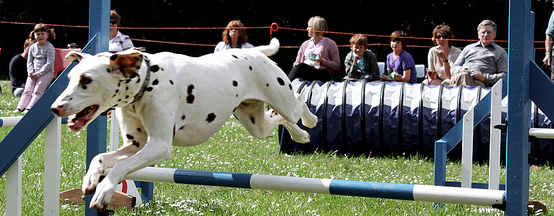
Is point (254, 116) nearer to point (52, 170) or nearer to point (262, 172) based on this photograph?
point (52, 170)

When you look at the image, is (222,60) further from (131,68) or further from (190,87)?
(131,68)

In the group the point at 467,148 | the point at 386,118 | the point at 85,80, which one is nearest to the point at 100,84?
the point at 85,80

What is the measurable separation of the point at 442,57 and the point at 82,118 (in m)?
6.22

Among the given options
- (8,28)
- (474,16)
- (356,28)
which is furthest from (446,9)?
(8,28)

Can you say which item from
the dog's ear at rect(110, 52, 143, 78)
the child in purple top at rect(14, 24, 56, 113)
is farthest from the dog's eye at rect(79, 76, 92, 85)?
the child in purple top at rect(14, 24, 56, 113)

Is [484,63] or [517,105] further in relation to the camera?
[484,63]

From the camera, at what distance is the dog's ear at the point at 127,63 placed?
8.37ft

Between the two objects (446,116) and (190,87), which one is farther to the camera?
(446,116)

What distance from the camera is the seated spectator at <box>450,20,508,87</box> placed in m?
7.31

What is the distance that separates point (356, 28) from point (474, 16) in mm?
3909

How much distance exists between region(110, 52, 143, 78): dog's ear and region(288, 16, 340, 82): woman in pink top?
5449 millimetres

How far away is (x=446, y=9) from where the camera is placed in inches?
867

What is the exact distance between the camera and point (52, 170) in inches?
149

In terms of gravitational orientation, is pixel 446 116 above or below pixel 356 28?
below
